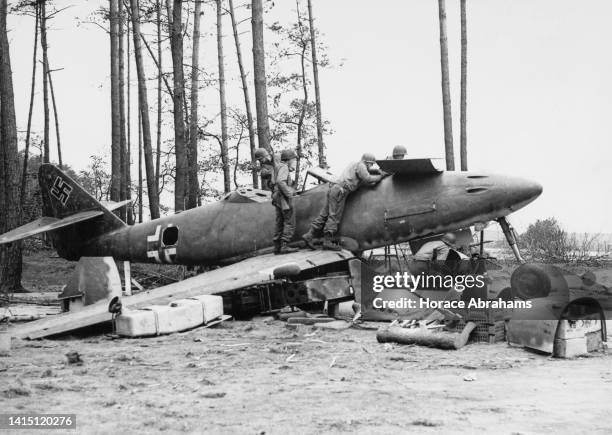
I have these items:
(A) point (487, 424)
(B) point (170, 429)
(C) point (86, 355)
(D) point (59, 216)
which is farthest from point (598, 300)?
(D) point (59, 216)

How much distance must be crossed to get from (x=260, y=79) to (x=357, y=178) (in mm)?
5124

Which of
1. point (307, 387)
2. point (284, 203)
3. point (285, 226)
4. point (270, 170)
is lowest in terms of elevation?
point (307, 387)

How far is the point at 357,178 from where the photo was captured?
11.1m

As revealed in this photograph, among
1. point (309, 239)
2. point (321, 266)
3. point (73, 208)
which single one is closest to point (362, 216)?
point (309, 239)

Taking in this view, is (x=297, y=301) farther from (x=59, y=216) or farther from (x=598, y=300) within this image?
(x=59, y=216)

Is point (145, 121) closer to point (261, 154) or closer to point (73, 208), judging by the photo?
point (73, 208)

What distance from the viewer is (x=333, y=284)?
33.8 ft

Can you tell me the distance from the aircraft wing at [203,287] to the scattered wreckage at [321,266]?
2cm

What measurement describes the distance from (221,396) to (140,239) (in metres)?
8.99

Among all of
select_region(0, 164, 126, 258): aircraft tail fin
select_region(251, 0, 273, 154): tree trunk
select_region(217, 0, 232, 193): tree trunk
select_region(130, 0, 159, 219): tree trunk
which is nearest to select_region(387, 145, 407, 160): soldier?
select_region(251, 0, 273, 154): tree trunk

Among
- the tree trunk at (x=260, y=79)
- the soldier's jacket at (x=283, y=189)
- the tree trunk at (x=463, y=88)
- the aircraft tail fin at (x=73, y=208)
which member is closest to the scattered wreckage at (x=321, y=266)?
the soldier's jacket at (x=283, y=189)

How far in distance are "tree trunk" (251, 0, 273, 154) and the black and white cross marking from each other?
4143 mm

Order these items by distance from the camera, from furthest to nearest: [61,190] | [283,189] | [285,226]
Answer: [61,190] → [285,226] → [283,189]

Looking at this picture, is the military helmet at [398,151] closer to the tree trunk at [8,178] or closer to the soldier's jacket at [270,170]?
the soldier's jacket at [270,170]
